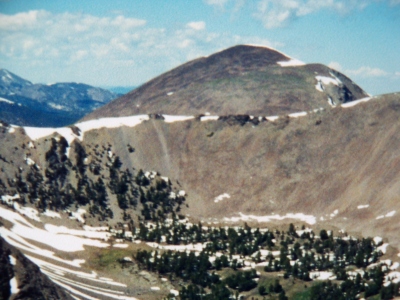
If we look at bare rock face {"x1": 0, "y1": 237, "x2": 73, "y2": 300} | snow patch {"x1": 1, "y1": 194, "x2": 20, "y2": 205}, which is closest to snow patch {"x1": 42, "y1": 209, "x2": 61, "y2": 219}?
snow patch {"x1": 1, "y1": 194, "x2": 20, "y2": 205}

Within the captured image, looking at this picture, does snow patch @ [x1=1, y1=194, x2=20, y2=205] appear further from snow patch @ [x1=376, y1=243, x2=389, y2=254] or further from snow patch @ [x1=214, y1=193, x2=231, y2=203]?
snow patch @ [x1=376, y1=243, x2=389, y2=254]

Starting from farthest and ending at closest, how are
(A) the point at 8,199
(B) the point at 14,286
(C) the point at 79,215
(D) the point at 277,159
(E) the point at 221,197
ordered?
(D) the point at 277,159, (E) the point at 221,197, (C) the point at 79,215, (A) the point at 8,199, (B) the point at 14,286

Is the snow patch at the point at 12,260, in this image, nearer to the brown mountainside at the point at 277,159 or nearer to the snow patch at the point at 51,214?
the snow patch at the point at 51,214

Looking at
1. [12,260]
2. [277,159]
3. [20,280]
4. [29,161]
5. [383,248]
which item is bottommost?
[20,280]

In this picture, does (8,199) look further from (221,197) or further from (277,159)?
(277,159)

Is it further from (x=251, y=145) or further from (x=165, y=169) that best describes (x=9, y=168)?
(x=251, y=145)

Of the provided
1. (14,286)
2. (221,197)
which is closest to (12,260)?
(14,286)

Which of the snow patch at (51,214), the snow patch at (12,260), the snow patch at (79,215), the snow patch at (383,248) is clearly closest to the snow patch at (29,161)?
the snow patch at (51,214)

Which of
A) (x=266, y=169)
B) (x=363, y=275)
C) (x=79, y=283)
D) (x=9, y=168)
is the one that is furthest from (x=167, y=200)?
(x=363, y=275)
